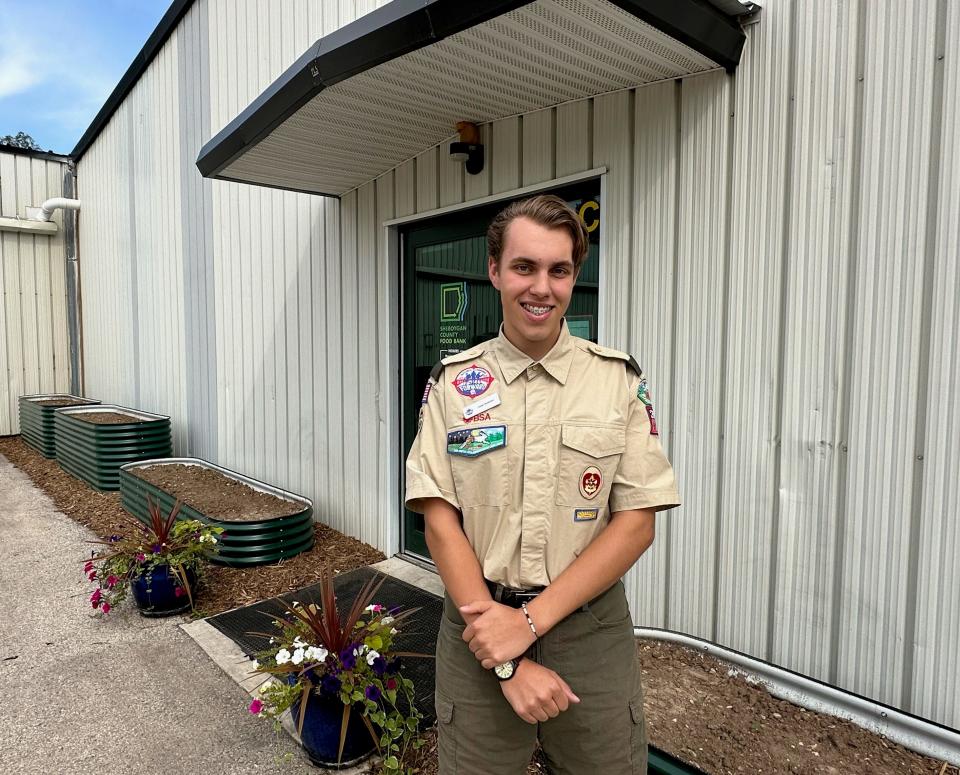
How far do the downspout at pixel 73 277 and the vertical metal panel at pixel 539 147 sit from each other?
1072 cm

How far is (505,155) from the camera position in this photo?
138 inches

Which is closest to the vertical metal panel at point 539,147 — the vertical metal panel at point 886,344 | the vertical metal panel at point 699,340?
the vertical metal panel at point 699,340

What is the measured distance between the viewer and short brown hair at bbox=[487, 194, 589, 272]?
1.27 m

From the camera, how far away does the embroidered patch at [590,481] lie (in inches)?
51.1

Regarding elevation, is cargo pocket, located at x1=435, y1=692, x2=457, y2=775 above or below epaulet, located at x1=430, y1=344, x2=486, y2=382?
below

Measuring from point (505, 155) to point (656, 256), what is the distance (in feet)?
3.90

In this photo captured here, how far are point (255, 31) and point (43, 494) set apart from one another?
536cm

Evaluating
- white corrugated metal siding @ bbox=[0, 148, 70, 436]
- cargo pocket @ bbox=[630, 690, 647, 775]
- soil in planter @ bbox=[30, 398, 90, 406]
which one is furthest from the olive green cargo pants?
white corrugated metal siding @ bbox=[0, 148, 70, 436]

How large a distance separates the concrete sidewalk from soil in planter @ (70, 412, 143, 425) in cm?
322

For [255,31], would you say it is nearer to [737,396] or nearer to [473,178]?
[473,178]

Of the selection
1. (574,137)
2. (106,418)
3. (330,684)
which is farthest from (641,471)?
(106,418)

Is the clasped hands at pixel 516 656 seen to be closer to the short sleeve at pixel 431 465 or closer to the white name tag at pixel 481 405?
the short sleeve at pixel 431 465

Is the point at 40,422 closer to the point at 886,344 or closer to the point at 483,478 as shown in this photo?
the point at 483,478

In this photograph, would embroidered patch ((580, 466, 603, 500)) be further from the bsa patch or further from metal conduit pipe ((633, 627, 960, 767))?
metal conduit pipe ((633, 627, 960, 767))
